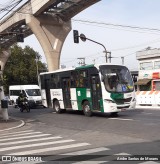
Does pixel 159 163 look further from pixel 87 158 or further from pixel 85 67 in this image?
pixel 85 67

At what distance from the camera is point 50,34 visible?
135ft

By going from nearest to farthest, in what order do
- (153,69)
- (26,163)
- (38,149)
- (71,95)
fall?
(26,163) → (38,149) → (71,95) → (153,69)

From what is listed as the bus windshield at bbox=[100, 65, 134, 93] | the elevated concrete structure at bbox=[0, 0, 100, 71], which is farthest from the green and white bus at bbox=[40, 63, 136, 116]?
the elevated concrete structure at bbox=[0, 0, 100, 71]

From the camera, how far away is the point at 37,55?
77.4 m

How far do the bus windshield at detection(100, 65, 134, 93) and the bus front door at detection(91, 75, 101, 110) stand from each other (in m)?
0.51

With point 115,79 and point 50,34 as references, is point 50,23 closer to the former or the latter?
point 50,34

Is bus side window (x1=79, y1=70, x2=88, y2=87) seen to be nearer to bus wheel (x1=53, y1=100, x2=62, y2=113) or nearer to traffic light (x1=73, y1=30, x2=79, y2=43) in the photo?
bus wheel (x1=53, y1=100, x2=62, y2=113)

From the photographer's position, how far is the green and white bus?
18172 millimetres

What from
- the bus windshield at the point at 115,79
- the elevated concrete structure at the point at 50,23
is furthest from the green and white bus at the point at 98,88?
the elevated concrete structure at the point at 50,23

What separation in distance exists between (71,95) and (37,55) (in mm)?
57414

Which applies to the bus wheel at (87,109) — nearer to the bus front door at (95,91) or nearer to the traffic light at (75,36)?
the bus front door at (95,91)

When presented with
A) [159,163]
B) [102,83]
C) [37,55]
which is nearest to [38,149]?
[159,163]

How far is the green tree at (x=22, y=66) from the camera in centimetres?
7231

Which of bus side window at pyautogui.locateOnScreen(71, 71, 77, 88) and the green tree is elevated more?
the green tree
